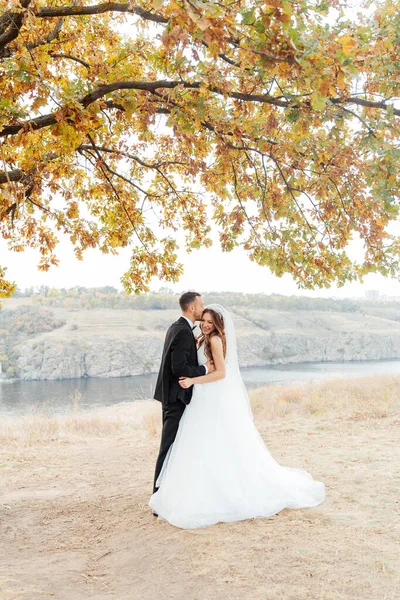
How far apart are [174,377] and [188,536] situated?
55.1 inches

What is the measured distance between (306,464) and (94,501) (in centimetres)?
290

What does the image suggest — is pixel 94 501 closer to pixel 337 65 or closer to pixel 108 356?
pixel 337 65

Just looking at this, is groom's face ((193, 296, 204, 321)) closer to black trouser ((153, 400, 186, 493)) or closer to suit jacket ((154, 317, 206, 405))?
suit jacket ((154, 317, 206, 405))

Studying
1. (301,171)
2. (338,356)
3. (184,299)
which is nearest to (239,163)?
(301,171)

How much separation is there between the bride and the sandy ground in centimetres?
15

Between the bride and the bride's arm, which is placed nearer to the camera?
the bride

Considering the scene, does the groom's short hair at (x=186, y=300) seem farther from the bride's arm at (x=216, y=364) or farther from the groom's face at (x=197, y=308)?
the bride's arm at (x=216, y=364)

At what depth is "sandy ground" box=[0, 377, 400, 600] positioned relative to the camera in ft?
11.2

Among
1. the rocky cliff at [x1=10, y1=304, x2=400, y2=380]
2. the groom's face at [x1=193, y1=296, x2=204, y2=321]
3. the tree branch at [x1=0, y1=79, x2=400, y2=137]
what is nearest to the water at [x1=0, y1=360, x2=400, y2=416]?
the rocky cliff at [x1=10, y1=304, x2=400, y2=380]

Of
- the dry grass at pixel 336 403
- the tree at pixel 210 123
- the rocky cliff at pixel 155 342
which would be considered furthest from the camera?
the rocky cliff at pixel 155 342

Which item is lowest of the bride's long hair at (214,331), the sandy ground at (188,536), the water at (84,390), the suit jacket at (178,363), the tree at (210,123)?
the water at (84,390)

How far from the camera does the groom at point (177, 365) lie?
15.8 ft

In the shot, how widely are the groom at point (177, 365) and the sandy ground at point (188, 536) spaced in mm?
898

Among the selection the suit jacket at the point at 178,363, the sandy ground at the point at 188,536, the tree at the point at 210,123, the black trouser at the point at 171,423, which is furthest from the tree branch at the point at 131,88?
the sandy ground at the point at 188,536
